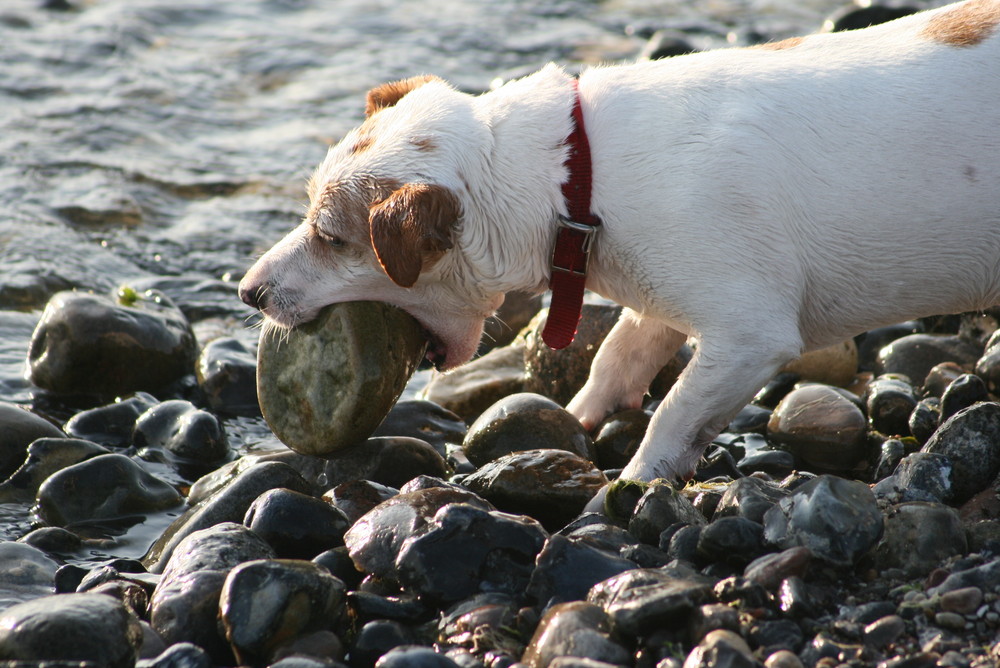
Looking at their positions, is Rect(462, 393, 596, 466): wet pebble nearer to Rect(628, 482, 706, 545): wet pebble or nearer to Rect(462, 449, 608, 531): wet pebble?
Rect(462, 449, 608, 531): wet pebble

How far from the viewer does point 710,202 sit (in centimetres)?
488

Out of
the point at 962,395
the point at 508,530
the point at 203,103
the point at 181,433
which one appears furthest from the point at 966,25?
the point at 203,103

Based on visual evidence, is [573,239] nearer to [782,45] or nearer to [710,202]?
[710,202]

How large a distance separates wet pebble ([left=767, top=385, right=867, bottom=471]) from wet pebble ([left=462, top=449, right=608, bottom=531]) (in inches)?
57.5

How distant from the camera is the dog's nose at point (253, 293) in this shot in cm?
522

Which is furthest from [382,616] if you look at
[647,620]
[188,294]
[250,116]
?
[250,116]

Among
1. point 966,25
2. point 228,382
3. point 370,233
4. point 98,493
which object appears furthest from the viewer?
point 228,382

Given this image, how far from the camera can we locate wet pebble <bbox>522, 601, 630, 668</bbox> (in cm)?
355

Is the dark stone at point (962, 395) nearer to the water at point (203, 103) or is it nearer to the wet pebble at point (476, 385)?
the wet pebble at point (476, 385)

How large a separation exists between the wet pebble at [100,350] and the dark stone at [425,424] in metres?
1.69

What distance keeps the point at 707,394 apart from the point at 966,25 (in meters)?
2.17

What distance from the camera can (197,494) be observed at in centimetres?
550

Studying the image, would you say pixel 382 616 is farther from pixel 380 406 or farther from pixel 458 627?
pixel 380 406

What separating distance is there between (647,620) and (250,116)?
31.8ft
